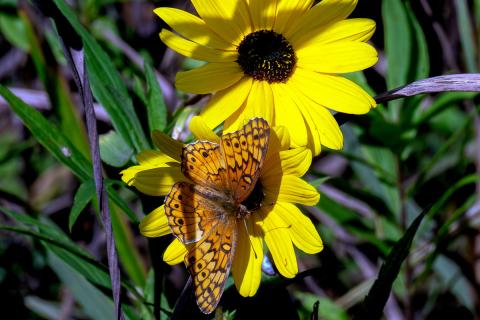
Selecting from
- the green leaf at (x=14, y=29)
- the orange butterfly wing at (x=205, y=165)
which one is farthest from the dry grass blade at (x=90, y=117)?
the green leaf at (x=14, y=29)

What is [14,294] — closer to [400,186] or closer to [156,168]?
[156,168]

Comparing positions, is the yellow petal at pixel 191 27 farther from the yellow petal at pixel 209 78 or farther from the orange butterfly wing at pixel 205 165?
the orange butterfly wing at pixel 205 165

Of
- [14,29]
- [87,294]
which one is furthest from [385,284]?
[14,29]

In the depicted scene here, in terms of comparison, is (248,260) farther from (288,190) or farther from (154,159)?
(154,159)

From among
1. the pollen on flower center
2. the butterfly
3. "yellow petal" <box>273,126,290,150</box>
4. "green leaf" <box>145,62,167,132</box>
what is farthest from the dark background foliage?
"yellow petal" <box>273,126,290,150</box>

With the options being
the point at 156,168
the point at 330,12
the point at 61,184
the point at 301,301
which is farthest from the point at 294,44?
the point at 61,184

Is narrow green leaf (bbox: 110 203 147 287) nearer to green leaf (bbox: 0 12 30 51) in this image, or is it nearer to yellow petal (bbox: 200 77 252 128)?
yellow petal (bbox: 200 77 252 128)
